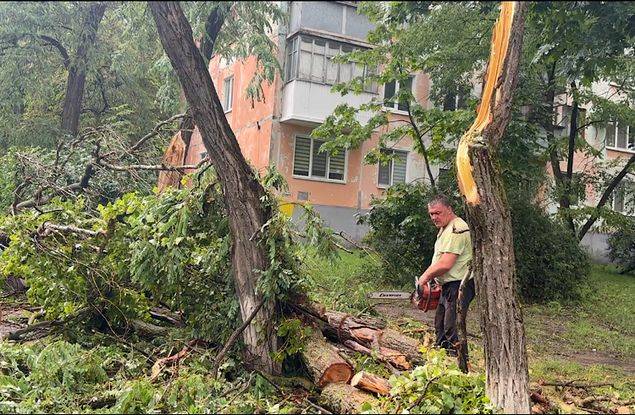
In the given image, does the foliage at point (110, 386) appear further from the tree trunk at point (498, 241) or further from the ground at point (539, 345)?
the tree trunk at point (498, 241)

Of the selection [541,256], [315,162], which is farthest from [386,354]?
[541,256]

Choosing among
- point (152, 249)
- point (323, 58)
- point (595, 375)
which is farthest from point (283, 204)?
point (323, 58)

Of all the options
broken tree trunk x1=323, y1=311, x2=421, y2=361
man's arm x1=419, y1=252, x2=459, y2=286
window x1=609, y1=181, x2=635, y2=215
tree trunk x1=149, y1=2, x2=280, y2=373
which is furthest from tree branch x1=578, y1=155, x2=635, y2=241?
tree trunk x1=149, y1=2, x2=280, y2=373

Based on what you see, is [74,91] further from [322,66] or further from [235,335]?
[235,335]

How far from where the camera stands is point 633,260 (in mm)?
17250

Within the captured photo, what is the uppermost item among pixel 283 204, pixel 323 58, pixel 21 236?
pixel 323 58

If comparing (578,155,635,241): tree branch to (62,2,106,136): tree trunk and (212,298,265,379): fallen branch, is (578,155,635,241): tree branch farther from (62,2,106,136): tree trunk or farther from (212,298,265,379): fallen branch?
(62,2,106,136): tree trunk

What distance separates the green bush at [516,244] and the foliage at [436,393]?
6.78 m

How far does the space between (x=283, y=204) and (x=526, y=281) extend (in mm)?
7205

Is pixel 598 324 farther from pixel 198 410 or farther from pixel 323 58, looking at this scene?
pixel 198 410

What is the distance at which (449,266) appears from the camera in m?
5.29

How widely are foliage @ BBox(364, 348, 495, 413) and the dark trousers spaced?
4.48ft

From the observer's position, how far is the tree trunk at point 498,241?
392cm

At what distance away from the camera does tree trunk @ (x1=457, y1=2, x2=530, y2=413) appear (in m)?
3.92
